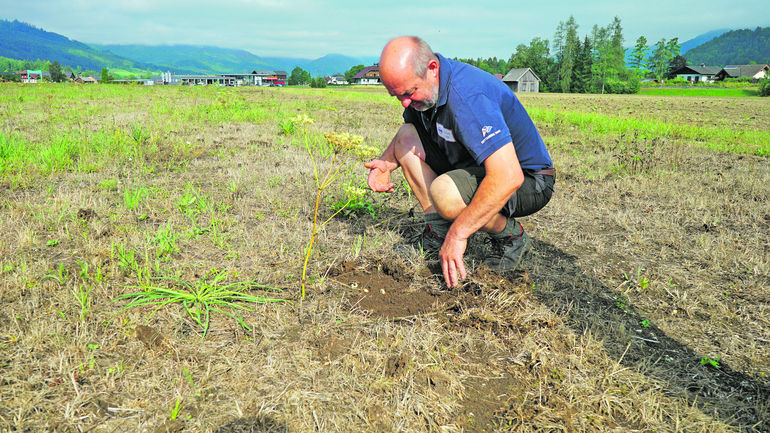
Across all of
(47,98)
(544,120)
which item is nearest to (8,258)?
(544,120)

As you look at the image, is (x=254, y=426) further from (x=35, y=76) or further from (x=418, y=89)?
(x=35, y=76)

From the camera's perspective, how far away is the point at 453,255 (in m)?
2.29

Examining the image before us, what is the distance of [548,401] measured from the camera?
5.85ft

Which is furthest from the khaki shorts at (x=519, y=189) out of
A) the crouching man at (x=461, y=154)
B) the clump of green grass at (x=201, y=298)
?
the clump of green grass at (x=201, y=298)

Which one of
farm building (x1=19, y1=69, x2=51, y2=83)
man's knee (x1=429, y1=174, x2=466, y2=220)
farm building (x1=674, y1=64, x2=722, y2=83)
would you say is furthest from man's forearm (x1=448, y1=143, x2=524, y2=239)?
farm building (x1=674, y1=64, x2=722, y2=83)

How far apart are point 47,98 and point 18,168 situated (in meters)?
11.3

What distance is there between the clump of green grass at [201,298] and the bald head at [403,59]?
147cm

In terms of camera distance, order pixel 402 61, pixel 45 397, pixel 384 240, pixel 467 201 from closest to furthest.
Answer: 1. pixel 45 397
2. pixel 402 61
3. pixel 467 201
4. pixel 384 240

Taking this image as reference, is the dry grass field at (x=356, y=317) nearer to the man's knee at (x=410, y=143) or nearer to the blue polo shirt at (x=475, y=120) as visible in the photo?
the man's knee at (x=410, y=143)

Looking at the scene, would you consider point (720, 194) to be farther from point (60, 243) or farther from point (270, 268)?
point (60, 243)

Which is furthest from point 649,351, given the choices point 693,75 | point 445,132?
point 693,75

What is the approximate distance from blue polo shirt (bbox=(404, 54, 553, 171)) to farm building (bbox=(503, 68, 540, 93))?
215ft

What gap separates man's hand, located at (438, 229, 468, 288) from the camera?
7.47 ft

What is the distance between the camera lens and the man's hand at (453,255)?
2.28 meters
